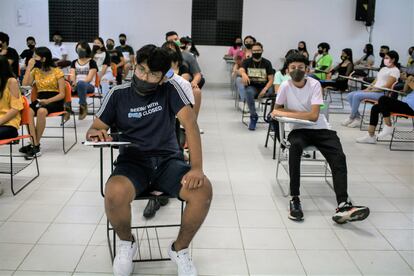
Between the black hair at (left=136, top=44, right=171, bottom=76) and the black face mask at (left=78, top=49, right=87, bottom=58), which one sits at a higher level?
the black hair at (left=136, top=44, right=171, bottom=76)

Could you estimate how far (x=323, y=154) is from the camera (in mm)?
3605

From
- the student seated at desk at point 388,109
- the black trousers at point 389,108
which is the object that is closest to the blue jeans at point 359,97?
the student seated at desk at point 388,109

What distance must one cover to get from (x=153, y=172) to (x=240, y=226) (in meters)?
0.91

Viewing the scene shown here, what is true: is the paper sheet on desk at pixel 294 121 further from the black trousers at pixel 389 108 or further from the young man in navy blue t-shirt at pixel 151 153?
the black trousers at pixel 389 108

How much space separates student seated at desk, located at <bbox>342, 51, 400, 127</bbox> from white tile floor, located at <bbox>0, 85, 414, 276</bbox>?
1.89 metres

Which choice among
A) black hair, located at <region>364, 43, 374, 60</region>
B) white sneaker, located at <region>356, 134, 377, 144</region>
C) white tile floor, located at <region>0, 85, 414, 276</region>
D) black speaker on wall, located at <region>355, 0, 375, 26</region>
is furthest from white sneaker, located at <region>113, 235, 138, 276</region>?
black speaker on wall, located at <region>355, 0, 375, 26</region>

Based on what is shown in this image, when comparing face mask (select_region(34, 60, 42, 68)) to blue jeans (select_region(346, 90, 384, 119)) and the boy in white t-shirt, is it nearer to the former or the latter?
the boy in white t-shirt

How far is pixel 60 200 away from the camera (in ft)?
11.9

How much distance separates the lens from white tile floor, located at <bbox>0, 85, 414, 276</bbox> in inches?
105

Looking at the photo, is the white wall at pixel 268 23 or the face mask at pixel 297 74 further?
the white wall at pixel 268 23

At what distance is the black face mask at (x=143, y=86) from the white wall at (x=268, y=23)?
9471 millimetres

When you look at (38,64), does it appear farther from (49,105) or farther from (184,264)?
(184,264)

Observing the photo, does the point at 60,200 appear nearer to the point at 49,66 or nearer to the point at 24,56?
the point at 49,66

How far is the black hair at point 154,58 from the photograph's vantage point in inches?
97.5
